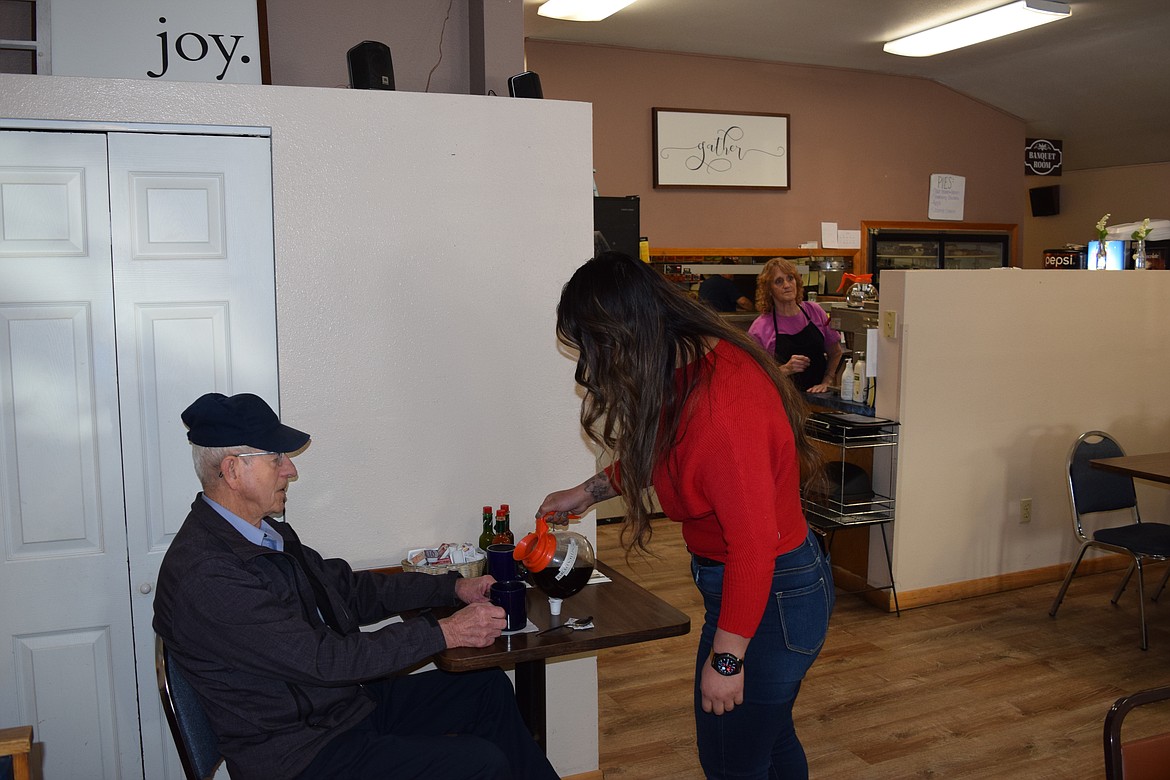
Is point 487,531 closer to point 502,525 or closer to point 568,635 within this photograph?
point 502,525

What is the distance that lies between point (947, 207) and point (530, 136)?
5.78 metres

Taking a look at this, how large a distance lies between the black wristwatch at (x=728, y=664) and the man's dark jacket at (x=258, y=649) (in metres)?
0.61

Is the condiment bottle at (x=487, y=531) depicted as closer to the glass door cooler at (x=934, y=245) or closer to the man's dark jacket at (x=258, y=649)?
the man's dark jacket at (x=258, y=649)

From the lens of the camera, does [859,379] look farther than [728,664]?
Yes

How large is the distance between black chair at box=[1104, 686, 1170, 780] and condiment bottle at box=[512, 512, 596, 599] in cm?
115

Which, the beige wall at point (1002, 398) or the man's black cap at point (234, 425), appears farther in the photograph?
the beige wall at point (1002, 398)

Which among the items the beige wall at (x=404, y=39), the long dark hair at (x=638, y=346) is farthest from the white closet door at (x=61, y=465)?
the long dark hair at (x=638, y=346)

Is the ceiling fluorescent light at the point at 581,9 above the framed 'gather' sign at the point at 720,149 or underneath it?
above

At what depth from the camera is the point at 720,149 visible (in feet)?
21.8

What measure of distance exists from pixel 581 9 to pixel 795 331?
2202 millimetres

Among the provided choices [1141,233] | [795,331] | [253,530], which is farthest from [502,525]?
[1141,233]

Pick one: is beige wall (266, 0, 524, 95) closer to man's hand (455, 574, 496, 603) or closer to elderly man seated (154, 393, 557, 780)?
elderly man seated (154, 393, 557, 780)

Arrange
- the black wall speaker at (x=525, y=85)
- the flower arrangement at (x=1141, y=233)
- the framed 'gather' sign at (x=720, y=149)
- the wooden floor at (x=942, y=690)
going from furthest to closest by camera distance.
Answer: the framed 'gather' sign at (x=720, y=149)
the flower arrangement at (x=1141, y=233)
the wooden floor at (x=942, y=690)
the black wall speaker at (x=525, y=85)

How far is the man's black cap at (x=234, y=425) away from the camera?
1957 mm
